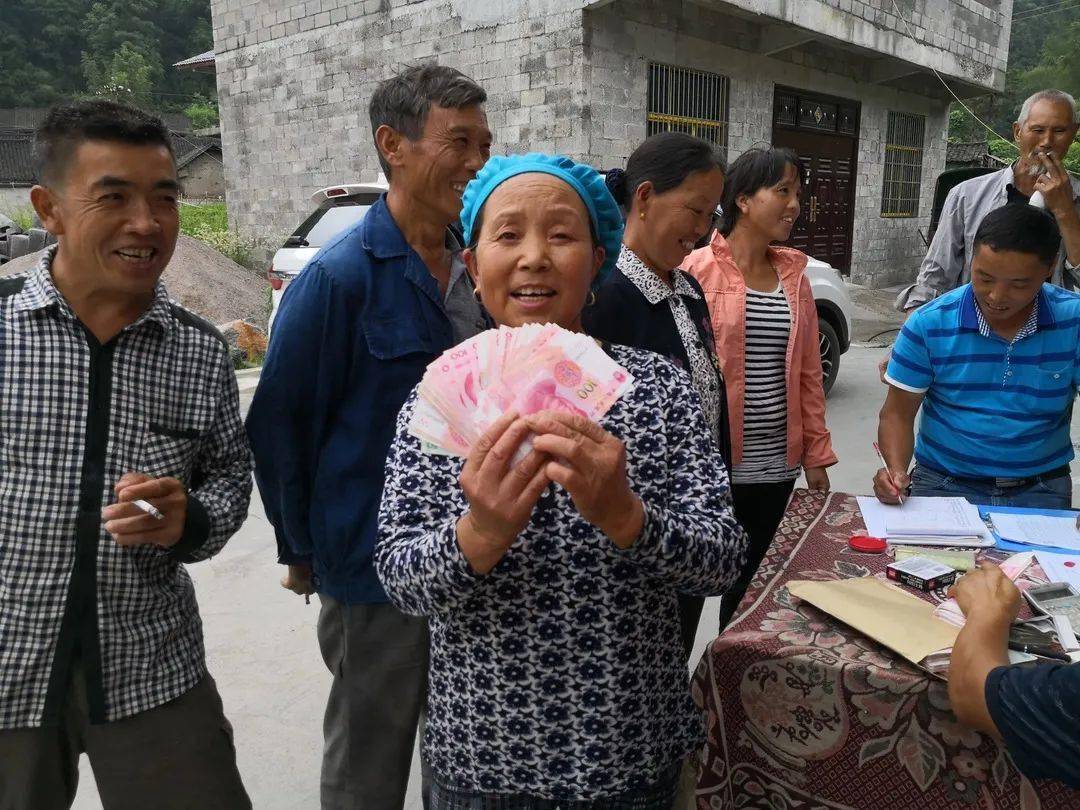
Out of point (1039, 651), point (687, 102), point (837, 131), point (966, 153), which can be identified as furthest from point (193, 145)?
point (1039, 651)

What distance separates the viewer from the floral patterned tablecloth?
1378mm

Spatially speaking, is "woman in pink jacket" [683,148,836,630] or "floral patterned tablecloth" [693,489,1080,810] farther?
"woman in pink jacket" [683,148,836,630]

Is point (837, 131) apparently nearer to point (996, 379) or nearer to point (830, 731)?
point (996, 379)

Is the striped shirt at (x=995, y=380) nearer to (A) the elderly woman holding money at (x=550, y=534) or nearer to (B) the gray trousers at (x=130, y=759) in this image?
(A) the elderly woman holding money at (x=550, y=534)

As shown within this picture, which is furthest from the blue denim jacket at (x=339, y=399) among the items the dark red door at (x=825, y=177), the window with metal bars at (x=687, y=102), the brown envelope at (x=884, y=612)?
the dark red door at (x=825, y=177)

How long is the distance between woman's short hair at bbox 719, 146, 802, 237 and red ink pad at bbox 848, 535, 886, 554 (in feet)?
4.19

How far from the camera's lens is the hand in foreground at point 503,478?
3.28 feet

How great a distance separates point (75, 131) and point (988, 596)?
73.9 inches

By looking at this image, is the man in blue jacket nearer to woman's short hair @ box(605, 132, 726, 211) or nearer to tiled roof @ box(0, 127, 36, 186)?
woman's short hair @ box(605, 132, 726, 211)

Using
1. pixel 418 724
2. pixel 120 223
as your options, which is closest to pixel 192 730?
pixel 418 724

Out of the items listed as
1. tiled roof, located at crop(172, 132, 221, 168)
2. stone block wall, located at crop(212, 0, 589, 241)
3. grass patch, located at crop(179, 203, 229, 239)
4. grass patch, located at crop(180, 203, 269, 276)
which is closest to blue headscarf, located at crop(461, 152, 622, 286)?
stone block wall, located at crop(212, 0, 589, 241)

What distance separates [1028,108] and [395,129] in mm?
2712

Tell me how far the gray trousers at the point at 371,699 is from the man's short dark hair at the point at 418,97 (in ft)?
3.61

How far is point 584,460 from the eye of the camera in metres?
0.99
